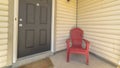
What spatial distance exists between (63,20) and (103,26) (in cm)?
143

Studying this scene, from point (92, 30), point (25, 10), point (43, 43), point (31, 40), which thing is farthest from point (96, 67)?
point (25, 10)

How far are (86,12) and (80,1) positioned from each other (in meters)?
0.65

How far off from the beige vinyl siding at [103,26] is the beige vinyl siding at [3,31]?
2584 mm

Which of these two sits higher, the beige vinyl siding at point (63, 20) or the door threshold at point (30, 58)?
the beige vinyl siding at point (63, 20)

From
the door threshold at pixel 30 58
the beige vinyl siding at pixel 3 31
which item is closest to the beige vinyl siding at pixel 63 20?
the door threshold at pixel 30 58

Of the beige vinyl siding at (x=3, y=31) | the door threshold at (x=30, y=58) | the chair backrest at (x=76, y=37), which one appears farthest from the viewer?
the chair backrest at (x=76, y=37)

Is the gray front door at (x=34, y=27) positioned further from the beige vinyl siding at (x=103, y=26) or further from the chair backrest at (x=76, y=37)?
the beige vinyl siding at (x=103, y=26)

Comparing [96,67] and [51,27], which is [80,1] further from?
[96,67]

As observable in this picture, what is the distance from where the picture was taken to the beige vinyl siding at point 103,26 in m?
2.31

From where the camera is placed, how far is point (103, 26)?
271 cm

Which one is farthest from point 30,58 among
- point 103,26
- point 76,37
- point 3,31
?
point 103,26

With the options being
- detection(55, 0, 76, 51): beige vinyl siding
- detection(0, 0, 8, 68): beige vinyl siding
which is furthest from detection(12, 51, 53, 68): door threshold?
detection(55, 0, 76, 51): beige vinyl siding

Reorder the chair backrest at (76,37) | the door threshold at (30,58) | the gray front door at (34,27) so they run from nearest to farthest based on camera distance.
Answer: the door threshold at (30,58) < the gray front door at (34,27) < the chair backrest at (76,37)

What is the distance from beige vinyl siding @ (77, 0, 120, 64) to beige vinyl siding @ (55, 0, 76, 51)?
1.48 ft
